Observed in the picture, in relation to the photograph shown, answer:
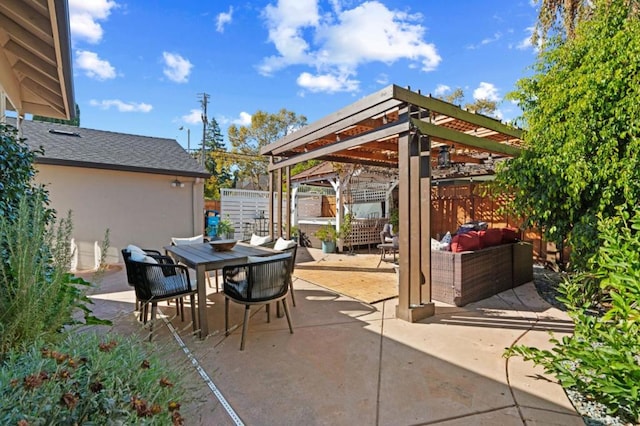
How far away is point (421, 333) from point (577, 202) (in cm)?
242

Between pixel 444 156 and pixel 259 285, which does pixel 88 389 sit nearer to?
pixel 259 285

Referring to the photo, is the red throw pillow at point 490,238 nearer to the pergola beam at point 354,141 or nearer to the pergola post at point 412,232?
the pergola post at point 412,232

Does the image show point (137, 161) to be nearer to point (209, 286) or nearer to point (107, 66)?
point (209, 286)

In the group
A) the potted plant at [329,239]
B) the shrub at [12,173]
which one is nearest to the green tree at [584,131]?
the shrub at [12,173]

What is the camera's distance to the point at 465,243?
464 cm

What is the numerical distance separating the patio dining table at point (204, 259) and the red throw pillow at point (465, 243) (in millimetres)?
2603

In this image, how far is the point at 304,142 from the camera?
5418 mm

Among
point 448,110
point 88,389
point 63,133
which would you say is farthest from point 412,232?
point 63,133

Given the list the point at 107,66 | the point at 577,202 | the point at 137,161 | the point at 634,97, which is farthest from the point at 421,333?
the point at 107,66


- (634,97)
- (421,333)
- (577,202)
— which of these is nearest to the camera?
(634,97)

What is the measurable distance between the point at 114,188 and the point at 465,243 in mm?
7754

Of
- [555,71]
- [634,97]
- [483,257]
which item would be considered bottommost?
[483,257]

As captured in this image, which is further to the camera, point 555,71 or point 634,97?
point 555,71

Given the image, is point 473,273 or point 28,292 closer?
point 28,292
